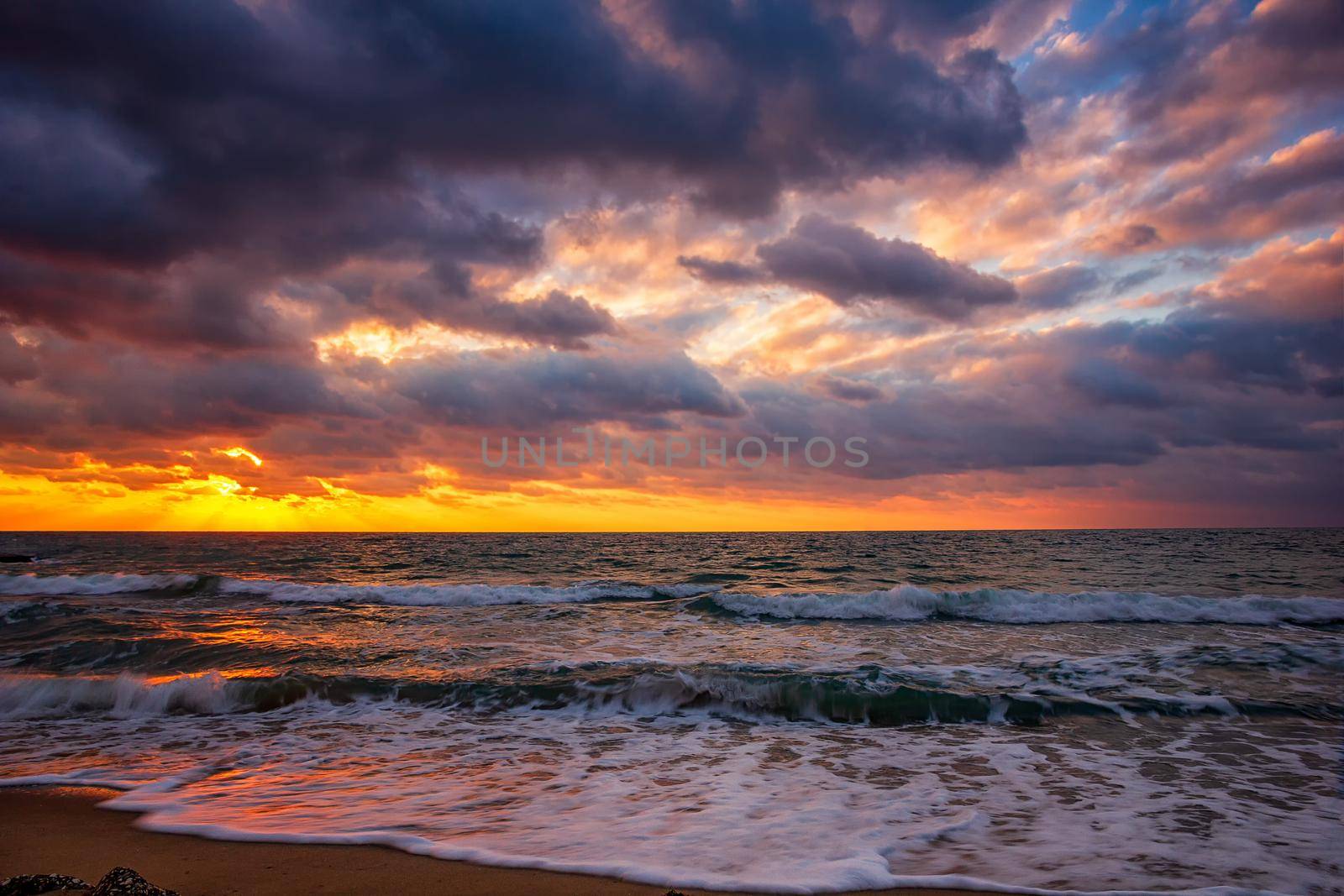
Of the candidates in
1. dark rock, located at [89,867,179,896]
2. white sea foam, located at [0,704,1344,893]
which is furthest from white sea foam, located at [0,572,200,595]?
dark rock, located at [89,867,179,896]

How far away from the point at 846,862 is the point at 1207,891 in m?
2.29

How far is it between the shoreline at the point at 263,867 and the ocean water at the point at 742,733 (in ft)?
0.68

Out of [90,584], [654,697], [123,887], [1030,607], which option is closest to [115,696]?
[654,697]

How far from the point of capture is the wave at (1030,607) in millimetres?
18984

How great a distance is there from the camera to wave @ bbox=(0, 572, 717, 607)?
80.0 feet

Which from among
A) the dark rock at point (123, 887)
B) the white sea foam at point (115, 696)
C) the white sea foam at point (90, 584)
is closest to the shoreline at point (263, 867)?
the dark rock at point (123, 887)

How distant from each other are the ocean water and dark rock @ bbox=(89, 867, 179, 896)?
1977mm

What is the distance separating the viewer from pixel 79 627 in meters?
16.0

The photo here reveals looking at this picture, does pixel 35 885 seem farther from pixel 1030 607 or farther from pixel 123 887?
pixel 1030 607

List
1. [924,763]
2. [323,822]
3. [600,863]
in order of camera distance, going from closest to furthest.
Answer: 1. [600,863]
2. [323,822]
3. [924,763]

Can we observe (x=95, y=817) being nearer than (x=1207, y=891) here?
No

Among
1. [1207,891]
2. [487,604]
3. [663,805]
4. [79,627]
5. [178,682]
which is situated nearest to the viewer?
[1207,891]

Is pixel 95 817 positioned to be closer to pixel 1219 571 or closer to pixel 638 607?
pixel 638 607

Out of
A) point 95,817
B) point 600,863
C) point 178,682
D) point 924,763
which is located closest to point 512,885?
point 600,863
